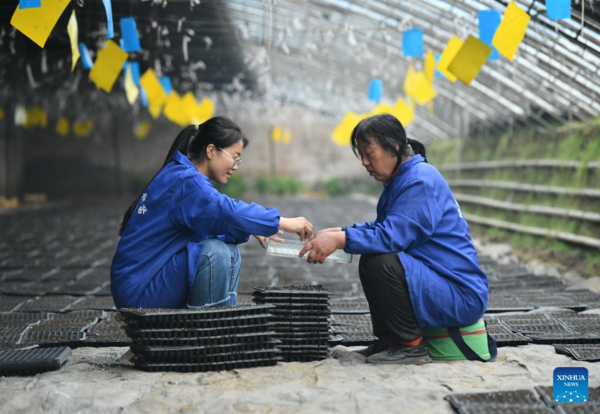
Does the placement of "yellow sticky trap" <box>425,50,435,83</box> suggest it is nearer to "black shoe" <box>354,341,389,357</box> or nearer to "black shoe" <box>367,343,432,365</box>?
"black shoe" <box>354,341,389,357</box>

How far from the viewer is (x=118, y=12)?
6152mm

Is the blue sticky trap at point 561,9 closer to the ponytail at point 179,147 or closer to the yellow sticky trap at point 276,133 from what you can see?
the ponytail at point 179,147

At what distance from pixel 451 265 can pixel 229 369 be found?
1051mm

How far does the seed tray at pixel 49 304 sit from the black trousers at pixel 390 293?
239cm

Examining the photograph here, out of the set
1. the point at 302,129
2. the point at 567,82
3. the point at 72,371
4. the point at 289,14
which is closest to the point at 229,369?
the point at 72,371

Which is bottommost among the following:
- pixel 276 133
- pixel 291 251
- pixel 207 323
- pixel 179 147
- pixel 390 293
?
pixel 207 323

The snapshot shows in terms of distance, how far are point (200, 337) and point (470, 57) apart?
3.15 meters

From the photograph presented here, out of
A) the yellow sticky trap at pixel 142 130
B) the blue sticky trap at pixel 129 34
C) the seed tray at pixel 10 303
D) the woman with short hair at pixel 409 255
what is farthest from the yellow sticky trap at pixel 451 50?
the yellow sticky trap at pixel 142 130

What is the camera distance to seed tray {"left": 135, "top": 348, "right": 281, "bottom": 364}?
297 centimetres

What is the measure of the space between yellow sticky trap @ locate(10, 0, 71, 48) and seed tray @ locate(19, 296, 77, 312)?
180 centimetres

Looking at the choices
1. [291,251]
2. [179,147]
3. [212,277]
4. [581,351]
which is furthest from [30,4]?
[581,351]

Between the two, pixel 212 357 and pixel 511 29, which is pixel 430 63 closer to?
pixel 511 29

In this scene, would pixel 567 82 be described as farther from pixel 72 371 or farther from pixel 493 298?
pixel 72 371

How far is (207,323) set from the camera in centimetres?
296
